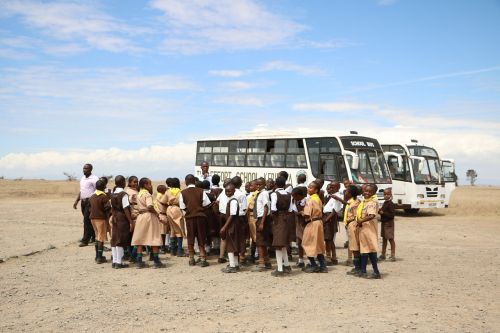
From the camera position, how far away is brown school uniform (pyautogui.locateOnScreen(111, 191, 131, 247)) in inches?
392

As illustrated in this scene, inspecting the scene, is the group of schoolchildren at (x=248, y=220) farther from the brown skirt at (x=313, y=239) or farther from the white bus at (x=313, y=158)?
the white bus at (x=313, y=158)

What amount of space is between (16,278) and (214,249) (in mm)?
4208

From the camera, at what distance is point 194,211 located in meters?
10.0

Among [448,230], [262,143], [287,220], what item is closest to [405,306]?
[287,220]

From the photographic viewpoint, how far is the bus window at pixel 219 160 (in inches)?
931

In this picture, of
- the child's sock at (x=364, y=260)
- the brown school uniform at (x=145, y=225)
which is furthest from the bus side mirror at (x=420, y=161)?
the brown school uniform at (x=145, y=225)

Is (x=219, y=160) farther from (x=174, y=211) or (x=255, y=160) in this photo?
(x=174, y=211)

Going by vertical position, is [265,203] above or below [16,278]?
above

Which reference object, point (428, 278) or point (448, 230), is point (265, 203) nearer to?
point (428, 278)

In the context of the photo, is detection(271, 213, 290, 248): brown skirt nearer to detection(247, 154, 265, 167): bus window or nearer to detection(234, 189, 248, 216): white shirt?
detection(234, 189, 248, 216): white shirt

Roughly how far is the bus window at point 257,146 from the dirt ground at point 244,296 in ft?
33.5

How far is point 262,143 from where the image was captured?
22172mm

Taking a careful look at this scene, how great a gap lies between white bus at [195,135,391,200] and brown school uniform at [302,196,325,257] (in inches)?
387

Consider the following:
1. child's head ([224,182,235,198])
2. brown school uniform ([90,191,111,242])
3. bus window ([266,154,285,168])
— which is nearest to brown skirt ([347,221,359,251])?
child's head ([224,182,235,198])
